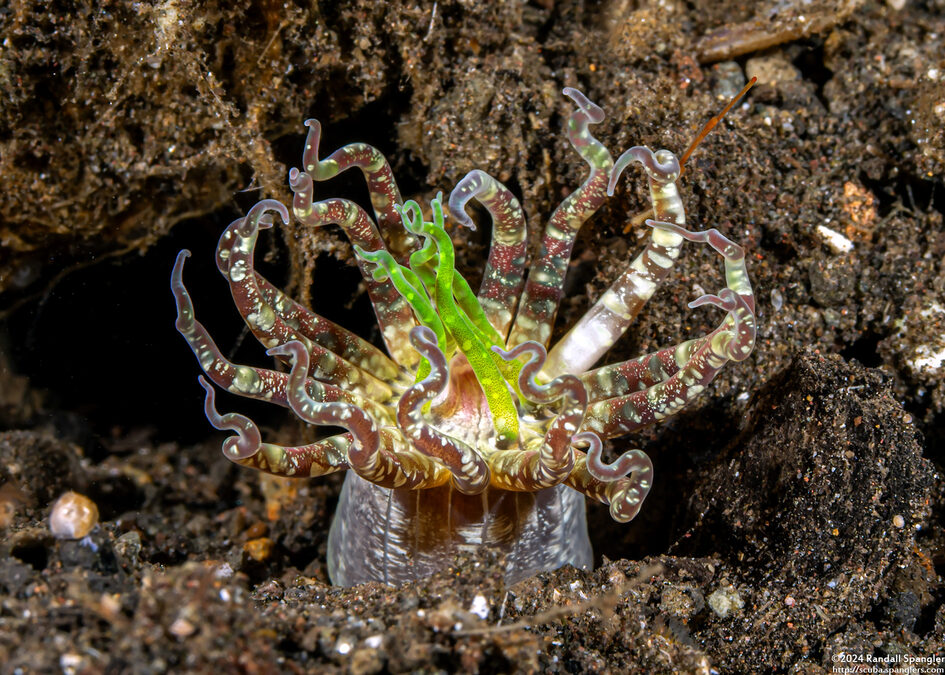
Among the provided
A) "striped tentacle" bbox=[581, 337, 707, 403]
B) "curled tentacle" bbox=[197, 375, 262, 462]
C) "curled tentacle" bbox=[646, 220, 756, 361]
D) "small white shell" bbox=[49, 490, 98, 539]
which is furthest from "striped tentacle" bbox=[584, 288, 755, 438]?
"small white shell" bbox=[49, 490, 98, 539]

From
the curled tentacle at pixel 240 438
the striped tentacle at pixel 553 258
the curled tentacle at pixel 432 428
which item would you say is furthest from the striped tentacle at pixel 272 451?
the striped tentacle at pixel 553 258

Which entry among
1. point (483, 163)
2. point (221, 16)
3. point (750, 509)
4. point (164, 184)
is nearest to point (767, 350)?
point (750, 509)

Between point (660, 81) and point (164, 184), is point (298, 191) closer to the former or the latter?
point (164, 184)

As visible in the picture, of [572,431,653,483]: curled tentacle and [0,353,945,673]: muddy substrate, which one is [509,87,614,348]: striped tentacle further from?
[0,353,945,673]: muddy substrate

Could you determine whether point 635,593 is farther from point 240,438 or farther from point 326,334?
point 326,334

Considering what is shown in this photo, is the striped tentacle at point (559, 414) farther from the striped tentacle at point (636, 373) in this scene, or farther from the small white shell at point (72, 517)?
the small white shell at point (72, 517)
